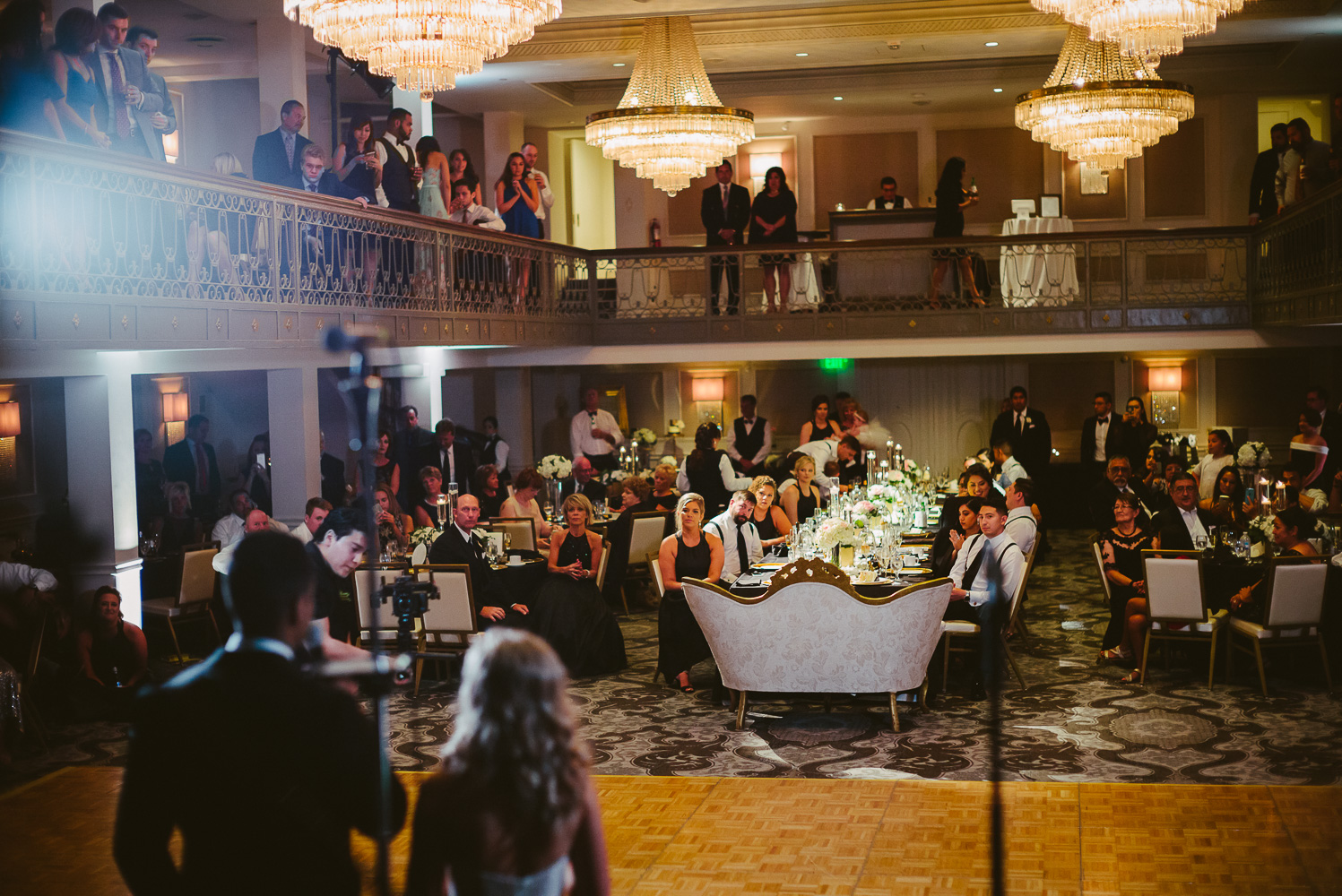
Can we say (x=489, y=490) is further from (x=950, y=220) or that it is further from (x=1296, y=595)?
(x=950, y=220)

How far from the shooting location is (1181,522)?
30.7 ft

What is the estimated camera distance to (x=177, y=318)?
25.1 ft

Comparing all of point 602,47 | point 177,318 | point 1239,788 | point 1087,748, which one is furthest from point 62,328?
point 602,47

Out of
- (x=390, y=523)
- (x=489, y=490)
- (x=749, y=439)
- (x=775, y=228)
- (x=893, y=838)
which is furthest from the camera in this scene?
(x=775, y=228)

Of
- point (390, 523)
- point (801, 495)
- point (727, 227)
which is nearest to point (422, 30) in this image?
point (390, 523)

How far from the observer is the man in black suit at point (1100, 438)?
50.1ft

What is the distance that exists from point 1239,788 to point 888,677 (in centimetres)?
200

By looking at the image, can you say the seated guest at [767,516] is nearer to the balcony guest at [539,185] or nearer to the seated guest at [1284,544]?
the seated guest at [1284,544]

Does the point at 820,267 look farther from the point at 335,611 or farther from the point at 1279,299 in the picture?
Result: the point at 335,611

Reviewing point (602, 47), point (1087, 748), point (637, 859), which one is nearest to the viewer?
point (637, 859)

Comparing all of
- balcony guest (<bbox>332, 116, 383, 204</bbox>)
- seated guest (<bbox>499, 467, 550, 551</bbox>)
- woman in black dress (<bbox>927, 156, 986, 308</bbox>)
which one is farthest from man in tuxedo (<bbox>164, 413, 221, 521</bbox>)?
woman in black dress (<bbox>927, 156, 986, 308</bbox>)

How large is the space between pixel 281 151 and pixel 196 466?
4.78 meters

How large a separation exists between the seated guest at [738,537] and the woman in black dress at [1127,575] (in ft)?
8.56

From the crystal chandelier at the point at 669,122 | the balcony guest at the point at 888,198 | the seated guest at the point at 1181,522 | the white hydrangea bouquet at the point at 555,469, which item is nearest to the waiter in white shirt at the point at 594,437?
the white hydrangea bouquet at the point at 555,469
